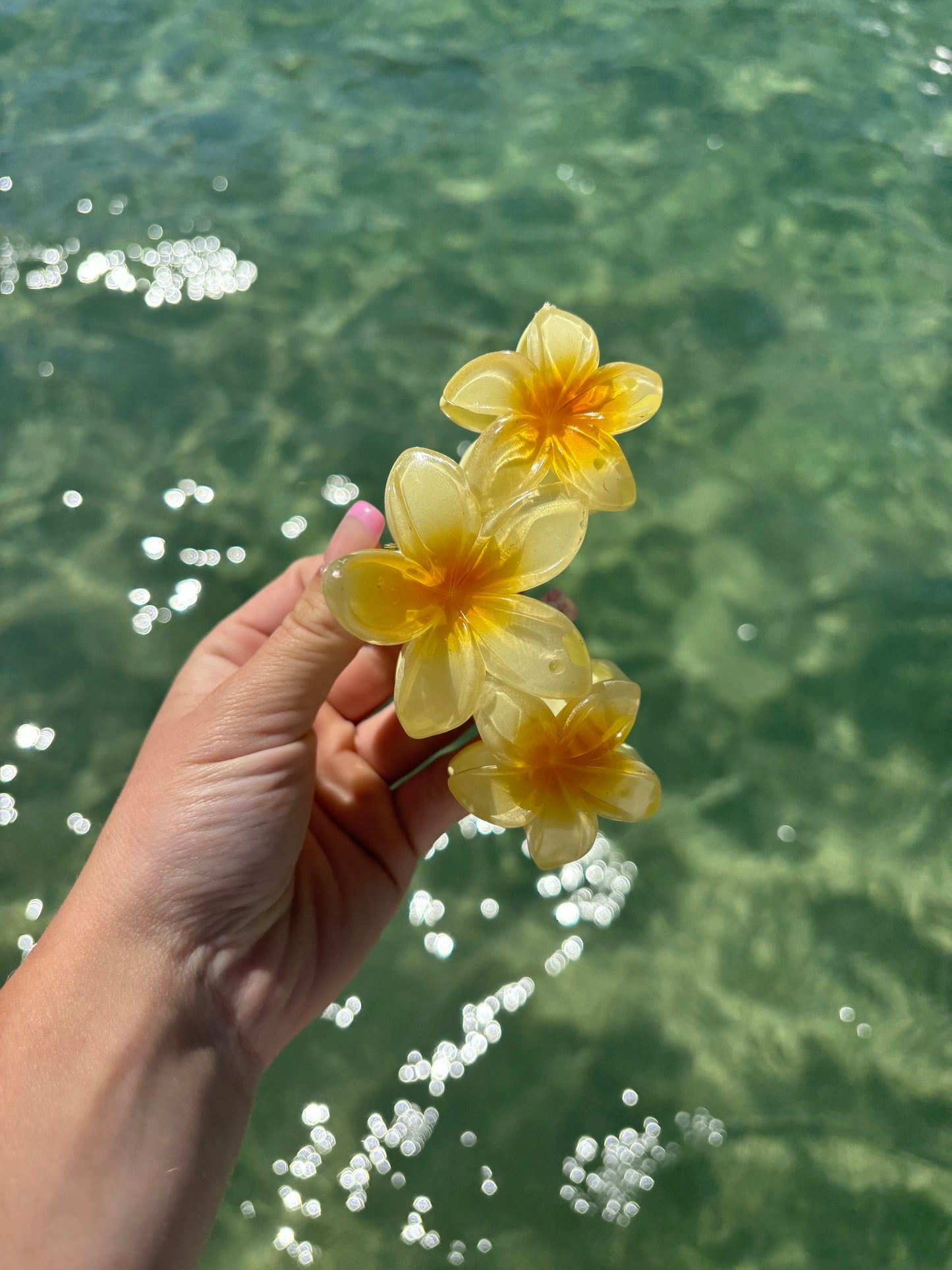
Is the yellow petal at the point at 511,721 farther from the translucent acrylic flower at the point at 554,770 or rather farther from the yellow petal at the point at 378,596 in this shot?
the yellow petal at the point at 378,596

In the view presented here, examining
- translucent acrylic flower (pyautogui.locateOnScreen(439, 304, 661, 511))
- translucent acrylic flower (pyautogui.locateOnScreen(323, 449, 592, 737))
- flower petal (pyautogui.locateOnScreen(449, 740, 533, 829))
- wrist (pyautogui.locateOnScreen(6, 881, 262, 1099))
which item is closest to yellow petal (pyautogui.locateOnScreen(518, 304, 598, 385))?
translucent acrylic flower (pyautogui.locateOnScreen(439, 304, 661, 511))

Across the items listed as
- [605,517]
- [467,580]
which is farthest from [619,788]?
[605,517]

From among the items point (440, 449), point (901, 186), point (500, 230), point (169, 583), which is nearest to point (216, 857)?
point (169, 583)

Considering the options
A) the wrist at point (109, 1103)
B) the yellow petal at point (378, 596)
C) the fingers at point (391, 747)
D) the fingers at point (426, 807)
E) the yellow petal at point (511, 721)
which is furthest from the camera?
the fingers at point (391, 747)

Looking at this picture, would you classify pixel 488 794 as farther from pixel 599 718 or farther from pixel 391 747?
pixel 391 747

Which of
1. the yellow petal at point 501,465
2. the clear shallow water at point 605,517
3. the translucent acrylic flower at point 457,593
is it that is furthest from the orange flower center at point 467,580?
the clear shallow water at point 605,517

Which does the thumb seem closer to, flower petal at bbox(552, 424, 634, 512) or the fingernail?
the fingernail
